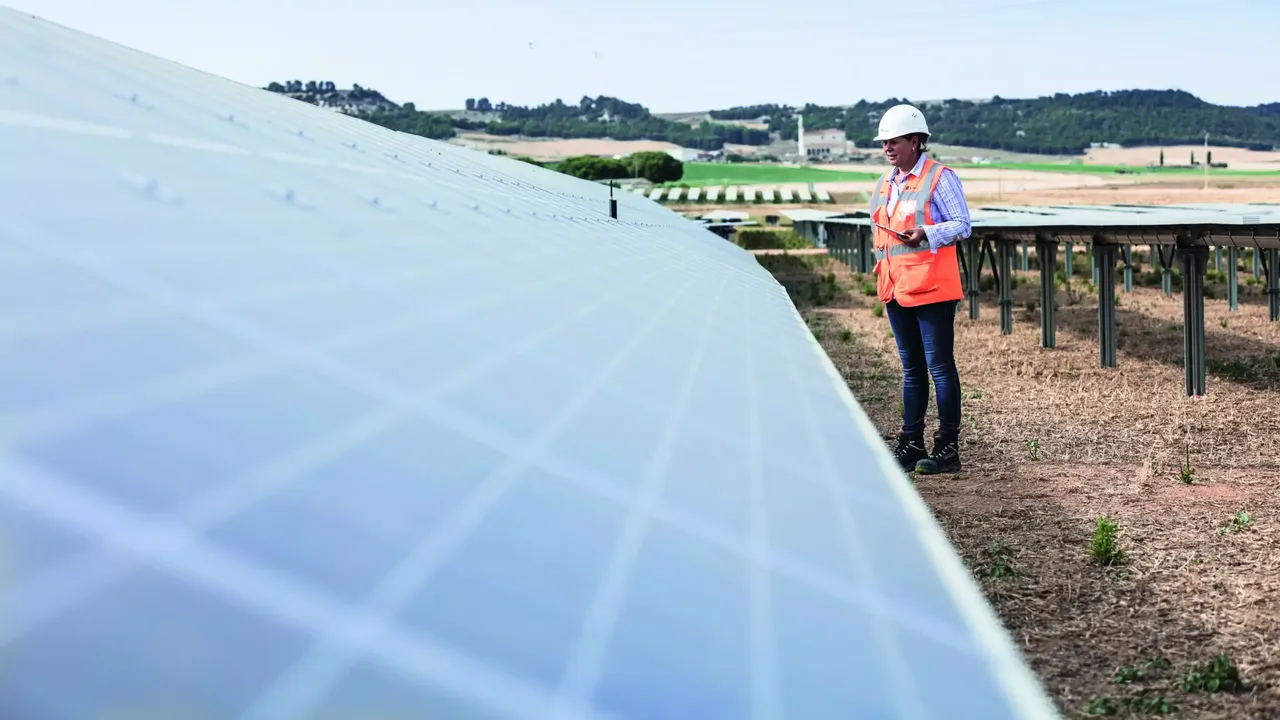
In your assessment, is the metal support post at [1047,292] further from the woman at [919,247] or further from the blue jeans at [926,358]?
the woman at [919,247]

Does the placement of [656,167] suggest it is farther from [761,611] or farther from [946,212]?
[761,611]

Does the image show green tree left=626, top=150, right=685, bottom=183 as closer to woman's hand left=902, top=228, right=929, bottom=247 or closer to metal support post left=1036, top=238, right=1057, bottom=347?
metal support post left=1036, top=238, right=1057, bottom=347

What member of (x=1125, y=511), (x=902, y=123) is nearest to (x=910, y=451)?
(x=1125, y=511)

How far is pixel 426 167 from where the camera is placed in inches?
309

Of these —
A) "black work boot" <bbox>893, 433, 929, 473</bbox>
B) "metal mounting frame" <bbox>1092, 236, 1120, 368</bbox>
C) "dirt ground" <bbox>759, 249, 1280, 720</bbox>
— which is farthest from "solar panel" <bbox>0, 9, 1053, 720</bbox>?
"metal mounting frame" <bbox>1092, 236, 1120, 368</bbox>

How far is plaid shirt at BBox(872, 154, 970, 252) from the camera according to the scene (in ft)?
23.7

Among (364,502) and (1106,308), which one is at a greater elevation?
(364,502)

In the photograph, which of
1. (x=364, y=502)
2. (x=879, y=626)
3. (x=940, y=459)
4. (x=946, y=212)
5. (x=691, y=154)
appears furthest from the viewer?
(x=691, y=154)

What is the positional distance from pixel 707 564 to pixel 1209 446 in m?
8.48

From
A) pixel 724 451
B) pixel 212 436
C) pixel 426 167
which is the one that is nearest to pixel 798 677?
pixel 212 436

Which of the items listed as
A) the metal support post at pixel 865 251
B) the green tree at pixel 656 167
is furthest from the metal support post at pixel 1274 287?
the green tree at pixel 656 167

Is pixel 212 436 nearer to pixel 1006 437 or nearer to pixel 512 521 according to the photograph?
pixel 512 521

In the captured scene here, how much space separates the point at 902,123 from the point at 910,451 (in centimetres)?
226

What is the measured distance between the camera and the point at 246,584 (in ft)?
4.07
